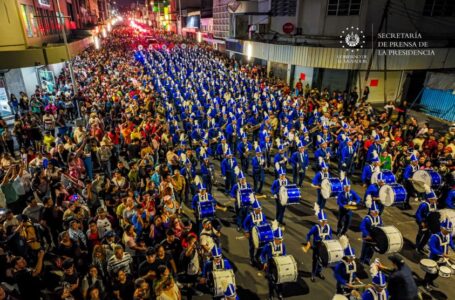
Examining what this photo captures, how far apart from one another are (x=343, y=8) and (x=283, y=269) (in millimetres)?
20229

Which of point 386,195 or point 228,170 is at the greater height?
point 386,195

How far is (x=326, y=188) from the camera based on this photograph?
363 inches

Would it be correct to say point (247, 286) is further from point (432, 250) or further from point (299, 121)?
point (299, 121)

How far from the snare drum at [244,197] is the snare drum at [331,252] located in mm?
2388

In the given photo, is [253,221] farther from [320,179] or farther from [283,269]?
[320,179]

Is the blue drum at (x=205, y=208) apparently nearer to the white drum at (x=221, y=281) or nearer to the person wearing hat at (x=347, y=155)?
the white drum at (x=221, y=281)

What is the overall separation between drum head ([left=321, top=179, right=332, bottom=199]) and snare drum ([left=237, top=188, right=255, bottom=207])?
2321mm

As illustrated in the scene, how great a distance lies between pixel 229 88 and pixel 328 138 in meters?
10.2

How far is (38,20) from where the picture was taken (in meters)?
21.6

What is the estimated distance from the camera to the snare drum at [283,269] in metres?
6.14

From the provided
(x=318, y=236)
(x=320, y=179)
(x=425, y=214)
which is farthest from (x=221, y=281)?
(x=425, y=214)

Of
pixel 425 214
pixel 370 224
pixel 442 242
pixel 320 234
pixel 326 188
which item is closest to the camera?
pixel 442 242

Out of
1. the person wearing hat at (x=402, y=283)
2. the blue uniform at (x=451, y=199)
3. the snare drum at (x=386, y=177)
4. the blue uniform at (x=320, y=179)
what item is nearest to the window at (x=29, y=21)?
the blue uniform at (x=320, y=179)

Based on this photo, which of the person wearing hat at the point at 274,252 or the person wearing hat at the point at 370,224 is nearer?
the person wearing hat at the point at 274,252
